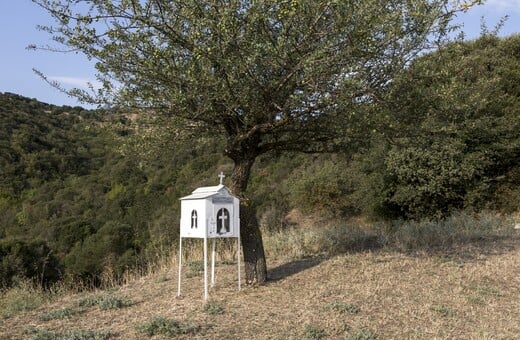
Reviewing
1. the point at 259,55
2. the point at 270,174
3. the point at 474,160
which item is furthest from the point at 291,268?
the point at 270,174

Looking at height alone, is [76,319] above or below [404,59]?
below

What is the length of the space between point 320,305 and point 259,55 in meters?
3.24

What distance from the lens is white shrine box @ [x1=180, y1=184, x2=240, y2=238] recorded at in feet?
23.1

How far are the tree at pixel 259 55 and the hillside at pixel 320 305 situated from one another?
229 centimetres

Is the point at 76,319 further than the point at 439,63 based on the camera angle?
No

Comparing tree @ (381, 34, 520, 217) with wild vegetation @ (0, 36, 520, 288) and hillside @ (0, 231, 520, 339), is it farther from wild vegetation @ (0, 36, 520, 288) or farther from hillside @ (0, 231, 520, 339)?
hillside @ (0, 231, 520, 339)

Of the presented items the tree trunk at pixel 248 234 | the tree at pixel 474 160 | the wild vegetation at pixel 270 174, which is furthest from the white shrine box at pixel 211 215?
the tree at pixel 474 160

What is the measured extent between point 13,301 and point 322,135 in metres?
5.44

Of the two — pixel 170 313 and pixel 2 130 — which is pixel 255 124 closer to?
pixel 170 313

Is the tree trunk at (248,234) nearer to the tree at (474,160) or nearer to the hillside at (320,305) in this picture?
the hillside at (320,305)

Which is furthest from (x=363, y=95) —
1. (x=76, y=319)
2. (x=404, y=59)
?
(x=76, y=319)

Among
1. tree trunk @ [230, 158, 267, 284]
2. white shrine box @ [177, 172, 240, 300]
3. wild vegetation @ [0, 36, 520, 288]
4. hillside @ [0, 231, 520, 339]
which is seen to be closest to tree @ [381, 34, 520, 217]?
wild vegetation @ [0, 36, 520, 288]

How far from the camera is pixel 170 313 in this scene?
6695 mm

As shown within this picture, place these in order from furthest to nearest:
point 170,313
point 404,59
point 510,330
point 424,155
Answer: point 424,155, point 404,59, point 170,313, point 510,330
